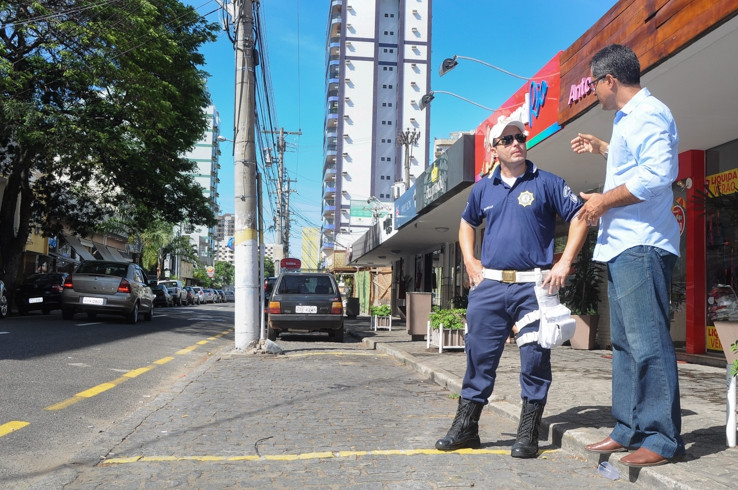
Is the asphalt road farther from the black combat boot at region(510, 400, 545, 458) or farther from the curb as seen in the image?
the curb

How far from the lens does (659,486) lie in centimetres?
318

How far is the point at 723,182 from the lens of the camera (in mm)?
9148

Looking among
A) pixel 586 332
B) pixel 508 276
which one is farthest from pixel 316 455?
pixel 586 332

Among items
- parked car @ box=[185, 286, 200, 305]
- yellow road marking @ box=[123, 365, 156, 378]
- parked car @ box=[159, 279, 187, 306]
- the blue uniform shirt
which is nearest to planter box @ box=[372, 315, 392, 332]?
yellow road marking @ box=[123, 365, 156, 378]

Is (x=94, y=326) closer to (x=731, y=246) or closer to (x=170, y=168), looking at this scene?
(x=170, y=168)

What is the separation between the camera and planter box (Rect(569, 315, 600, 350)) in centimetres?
1175

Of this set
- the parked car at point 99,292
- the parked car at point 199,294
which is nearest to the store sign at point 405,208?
the parked car at point 99,292

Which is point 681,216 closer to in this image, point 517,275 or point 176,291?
point 517,275

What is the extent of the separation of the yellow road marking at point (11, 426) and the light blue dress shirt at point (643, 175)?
406cm

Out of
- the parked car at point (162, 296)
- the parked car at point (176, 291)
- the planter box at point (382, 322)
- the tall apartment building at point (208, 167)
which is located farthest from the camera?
the tall apartment building at point (208, 167)

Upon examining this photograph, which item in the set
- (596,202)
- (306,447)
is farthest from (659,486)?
(306,447)

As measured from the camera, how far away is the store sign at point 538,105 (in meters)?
8.84

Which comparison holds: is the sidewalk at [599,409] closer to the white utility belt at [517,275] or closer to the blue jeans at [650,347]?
the blue jeans at [650,347]

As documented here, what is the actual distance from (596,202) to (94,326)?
532 inches
